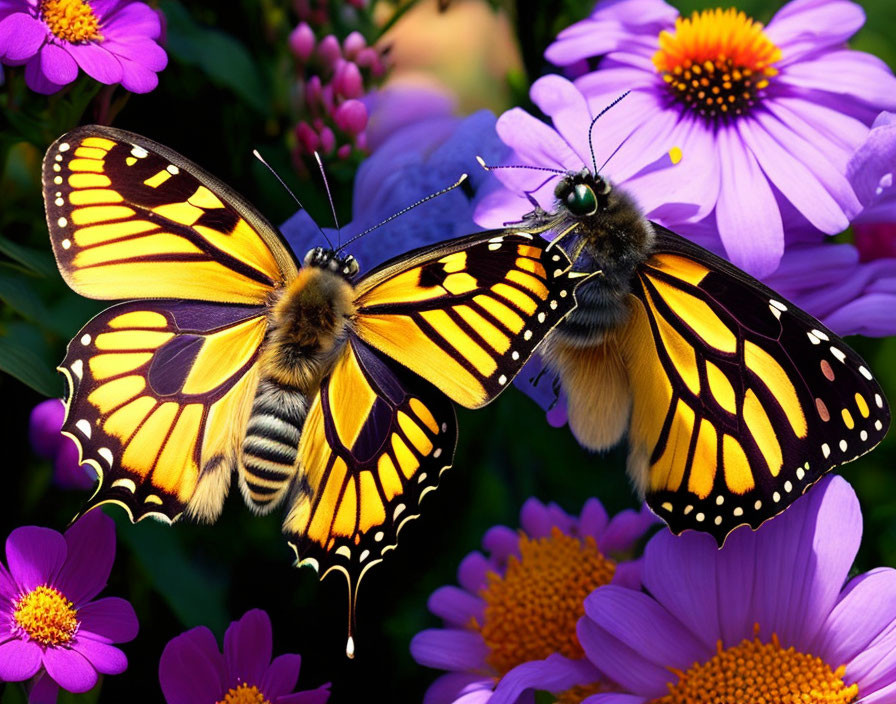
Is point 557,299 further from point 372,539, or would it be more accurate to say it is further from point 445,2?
point 445,2

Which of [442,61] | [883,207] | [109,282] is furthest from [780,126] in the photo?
[442,61]

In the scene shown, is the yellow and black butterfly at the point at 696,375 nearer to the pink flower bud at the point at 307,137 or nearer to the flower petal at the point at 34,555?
the pink flower bud at the point at 307,137

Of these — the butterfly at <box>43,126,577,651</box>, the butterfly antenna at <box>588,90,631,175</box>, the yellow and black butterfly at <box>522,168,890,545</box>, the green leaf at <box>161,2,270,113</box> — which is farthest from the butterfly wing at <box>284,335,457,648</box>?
the green leaf at <box>161,2,270,113</box>

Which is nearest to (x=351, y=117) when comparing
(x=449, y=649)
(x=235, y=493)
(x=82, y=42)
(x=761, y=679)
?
(x=82, y=42)

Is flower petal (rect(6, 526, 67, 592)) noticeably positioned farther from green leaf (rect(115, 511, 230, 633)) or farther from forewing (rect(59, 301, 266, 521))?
green leaf (rect(115, 511, 230, 633))

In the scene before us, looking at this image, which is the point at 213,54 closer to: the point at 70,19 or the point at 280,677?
the point at 70,19

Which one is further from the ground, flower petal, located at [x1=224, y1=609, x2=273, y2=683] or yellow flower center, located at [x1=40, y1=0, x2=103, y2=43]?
yellow flower center, located at [x1=40, y1=0, x2=103, y2=43]

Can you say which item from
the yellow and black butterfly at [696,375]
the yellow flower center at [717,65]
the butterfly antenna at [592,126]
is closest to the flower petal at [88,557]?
the yellow and black butterfly at [696,375]

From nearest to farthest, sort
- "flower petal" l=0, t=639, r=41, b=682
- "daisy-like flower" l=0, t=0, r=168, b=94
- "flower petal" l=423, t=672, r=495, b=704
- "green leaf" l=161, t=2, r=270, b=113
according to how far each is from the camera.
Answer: "flower petal" l=0, t=639, r=41, b=682 < "daisy-like flower" l=0, t=0, r=168, b=94 < "flower petal" l=423, t=672, r=495, b=704 < "green leaf" l=161, t=2, r=270, b=113
